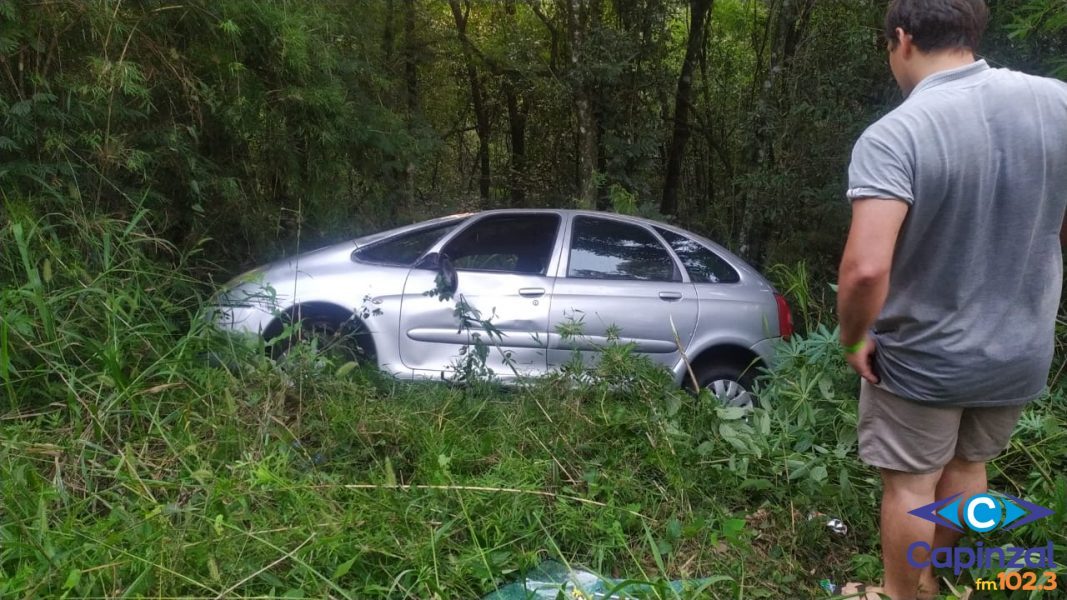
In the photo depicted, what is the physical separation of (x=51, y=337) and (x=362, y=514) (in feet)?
5.52

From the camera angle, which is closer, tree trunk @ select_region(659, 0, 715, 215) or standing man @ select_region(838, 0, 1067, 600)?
standing man @ select_region(838, 0, 1067, 600)

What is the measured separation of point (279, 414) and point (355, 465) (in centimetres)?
44

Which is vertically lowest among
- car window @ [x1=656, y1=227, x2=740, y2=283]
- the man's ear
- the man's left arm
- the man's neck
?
car window @ [x1=656, y1=227, x2=740, y2=283]

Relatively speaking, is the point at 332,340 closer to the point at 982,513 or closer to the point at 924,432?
the point at 924,432

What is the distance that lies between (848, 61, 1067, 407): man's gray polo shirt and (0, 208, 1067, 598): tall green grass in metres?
0.81

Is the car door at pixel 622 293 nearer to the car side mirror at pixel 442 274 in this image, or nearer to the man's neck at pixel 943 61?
the car side mirror at pixel 442 274

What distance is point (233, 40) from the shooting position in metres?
4.53

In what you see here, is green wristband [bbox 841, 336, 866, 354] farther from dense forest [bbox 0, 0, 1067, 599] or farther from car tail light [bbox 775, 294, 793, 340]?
car tail light [bbox 775, 294, 793, 340]

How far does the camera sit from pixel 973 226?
6.17ft

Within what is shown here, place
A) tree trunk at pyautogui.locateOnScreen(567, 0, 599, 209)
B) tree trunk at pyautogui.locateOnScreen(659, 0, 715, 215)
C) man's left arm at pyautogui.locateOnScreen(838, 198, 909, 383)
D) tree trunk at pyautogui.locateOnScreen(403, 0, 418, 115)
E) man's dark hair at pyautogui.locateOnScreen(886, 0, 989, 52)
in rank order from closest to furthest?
man's left arm at pyautogui.locateOnScreen(838, 198, 909, 383) < man's dark hair at pyautogui.locateOnScreen(886, 0, 989, 52) < tree trunk at pyautogui.locateOnScreen(567, 0, 599, 209) < tree trunk at pyautogui.locateOnScreen(403, 0, 418, 115) < tree trunk at pyautogui.locateOnScreen(659, 0, 715, 215)

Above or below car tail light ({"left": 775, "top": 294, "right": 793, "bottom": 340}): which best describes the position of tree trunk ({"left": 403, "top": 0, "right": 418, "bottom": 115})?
above

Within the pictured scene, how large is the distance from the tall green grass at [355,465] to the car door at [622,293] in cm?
83

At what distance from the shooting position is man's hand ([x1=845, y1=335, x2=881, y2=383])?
2045 millimetres

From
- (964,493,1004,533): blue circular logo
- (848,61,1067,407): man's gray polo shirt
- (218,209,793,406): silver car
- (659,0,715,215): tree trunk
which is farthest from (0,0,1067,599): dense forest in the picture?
(659,0,715,215): tree trunk
